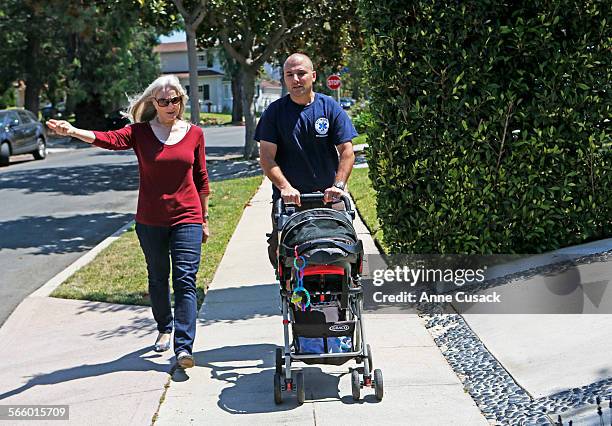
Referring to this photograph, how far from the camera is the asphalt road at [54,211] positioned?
9797mm

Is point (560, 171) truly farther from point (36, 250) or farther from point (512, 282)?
point (36, 250)

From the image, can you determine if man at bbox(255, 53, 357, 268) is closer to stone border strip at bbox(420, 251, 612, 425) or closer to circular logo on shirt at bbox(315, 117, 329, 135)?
circular logo on shirt at bbox(315, 117, 329, 135)

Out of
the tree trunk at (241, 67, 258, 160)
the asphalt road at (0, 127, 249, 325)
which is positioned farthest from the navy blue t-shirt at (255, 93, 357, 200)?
the tree trunk at (241, 67, 258, 160)

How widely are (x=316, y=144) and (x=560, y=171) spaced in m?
2.69

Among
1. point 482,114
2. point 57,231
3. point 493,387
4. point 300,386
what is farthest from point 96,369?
point 57,231

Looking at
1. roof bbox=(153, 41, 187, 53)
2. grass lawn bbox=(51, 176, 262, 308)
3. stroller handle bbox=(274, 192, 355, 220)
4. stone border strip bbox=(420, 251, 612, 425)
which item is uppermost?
roof bbox=(153, 41, 187, 53)

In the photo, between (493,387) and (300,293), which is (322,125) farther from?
(493,387)

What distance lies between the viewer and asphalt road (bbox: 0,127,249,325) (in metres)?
9.80

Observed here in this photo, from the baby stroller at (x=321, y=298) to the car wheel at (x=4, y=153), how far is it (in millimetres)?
22086

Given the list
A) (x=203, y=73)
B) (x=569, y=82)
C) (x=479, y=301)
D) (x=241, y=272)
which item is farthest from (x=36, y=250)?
(x=203, y=73)

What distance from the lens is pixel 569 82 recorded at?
698 cm

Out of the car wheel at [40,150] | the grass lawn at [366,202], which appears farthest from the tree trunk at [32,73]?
the grass lawn at [366,202]

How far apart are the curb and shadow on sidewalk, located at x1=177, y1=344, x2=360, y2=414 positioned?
3.09 meters

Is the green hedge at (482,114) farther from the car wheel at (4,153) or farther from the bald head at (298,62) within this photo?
the car wheel at (4,153)
